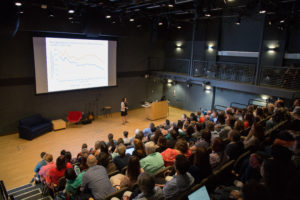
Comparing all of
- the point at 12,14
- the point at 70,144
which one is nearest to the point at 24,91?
the point at 70,144

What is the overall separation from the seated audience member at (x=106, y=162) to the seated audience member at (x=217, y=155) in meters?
1.84

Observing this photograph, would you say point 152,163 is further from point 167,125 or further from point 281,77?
point 281,77

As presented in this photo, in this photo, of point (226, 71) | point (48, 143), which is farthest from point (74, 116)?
point (226, 71)

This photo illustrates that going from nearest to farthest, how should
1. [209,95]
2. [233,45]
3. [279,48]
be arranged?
[279,48], [233,45], [209,95]

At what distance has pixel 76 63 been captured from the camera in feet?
33.4

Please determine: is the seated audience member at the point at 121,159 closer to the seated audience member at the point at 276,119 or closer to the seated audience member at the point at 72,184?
the seated audience member at the point at 72,184

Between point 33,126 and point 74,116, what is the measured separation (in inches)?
69.7

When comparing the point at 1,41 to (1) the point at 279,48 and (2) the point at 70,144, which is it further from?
(1) the point at 279,48

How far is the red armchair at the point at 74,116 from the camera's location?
10048mm

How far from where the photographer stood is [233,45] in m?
11.3

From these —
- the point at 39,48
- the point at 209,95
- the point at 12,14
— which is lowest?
the point at 209,95

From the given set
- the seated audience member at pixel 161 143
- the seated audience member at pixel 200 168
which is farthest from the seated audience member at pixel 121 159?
the seated audience member at pixel 200 168

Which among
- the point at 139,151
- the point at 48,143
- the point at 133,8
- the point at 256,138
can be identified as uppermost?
the point at 133,8

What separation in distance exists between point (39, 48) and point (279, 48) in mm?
10197
